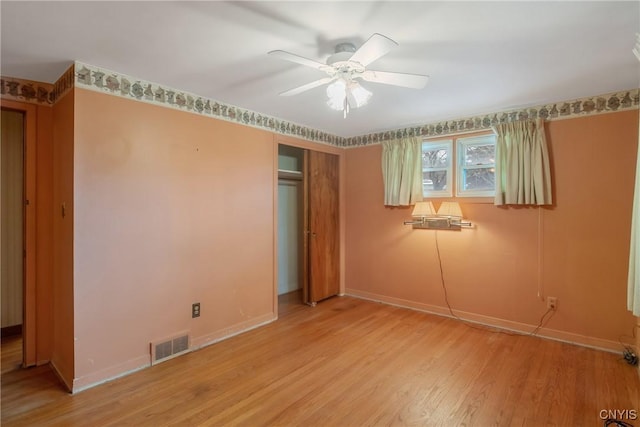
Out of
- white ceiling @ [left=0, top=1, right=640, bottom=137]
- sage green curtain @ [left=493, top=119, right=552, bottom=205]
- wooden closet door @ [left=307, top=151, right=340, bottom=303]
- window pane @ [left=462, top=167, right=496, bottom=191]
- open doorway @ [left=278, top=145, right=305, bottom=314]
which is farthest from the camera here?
open doorway @ [left=278, top=145, right=305, bottom=314]

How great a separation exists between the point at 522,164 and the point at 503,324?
1.78 m

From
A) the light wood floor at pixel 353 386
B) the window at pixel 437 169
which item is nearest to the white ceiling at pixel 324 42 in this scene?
the window at pixel 437 169

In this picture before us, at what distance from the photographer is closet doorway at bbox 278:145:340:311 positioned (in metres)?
4.36

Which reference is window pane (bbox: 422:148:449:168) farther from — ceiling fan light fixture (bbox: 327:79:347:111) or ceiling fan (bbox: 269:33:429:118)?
ceiling fan light fixture (bbox: 327:79:347:111)

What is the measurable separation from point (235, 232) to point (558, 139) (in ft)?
11.4

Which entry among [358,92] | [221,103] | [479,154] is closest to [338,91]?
[358,92]

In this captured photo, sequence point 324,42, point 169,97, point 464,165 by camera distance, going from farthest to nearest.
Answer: point 464,165, point 169,97, point 324,42

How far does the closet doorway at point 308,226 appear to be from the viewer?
14.3 feet

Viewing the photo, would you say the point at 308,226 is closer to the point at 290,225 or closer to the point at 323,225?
the point at 323,225

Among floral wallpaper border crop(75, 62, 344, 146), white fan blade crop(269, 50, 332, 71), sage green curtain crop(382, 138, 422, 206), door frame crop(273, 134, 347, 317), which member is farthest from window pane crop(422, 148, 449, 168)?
white fan blade crop(269, 50, 332, 71)

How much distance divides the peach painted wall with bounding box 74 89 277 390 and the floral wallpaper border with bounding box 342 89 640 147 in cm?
195

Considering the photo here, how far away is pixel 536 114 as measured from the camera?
3271 millimetres

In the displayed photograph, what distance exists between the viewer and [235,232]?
3.38 metres

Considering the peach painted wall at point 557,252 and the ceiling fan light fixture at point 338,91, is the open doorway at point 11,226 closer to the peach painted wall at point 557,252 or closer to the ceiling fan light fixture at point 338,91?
the ceiling fan light fixture at point 338,91
